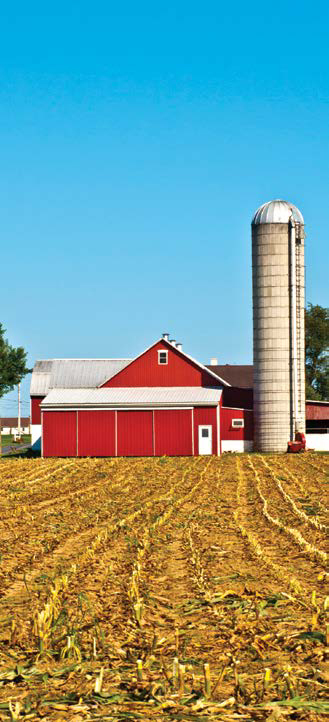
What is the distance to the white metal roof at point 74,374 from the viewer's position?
65125 millimetres

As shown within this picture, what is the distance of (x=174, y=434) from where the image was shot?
53.5 metres

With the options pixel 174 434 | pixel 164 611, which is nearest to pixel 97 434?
pixel 174 434

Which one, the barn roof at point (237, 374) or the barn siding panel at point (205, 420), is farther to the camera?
the barn roof at point (237, 374)

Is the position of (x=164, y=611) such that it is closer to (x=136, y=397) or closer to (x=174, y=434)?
(x=174, y=434)

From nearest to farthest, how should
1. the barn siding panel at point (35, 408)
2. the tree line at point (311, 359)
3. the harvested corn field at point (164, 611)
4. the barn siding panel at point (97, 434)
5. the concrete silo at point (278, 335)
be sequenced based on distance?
the harvested corn field at point (164, 611) → the barn siding panel at point (97, 434) → the concrete silo at point (278, 335) → the barn siding panel at point (35, 408) → the tree line at point (311, 359)

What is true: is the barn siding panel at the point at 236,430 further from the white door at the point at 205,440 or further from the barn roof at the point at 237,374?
the barn roof at the point at 237,374

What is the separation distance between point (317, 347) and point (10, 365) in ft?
102

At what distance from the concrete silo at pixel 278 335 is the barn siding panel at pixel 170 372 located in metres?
3.62

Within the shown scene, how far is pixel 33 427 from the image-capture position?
65500mm

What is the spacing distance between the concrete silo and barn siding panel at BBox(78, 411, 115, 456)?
28.4ft

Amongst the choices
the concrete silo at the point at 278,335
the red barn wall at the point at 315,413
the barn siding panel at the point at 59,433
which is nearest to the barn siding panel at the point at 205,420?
the concrete silo at the point at 278,335

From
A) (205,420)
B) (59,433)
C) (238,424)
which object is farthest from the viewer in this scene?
(238,424)

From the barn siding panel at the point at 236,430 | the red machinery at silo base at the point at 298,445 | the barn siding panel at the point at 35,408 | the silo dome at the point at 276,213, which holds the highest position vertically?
the silo dome at the point at 276,213

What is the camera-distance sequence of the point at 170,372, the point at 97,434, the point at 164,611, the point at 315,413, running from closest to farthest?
the point at 164,611, the point at 97,434, the point at 170,372, the point at 315,413
